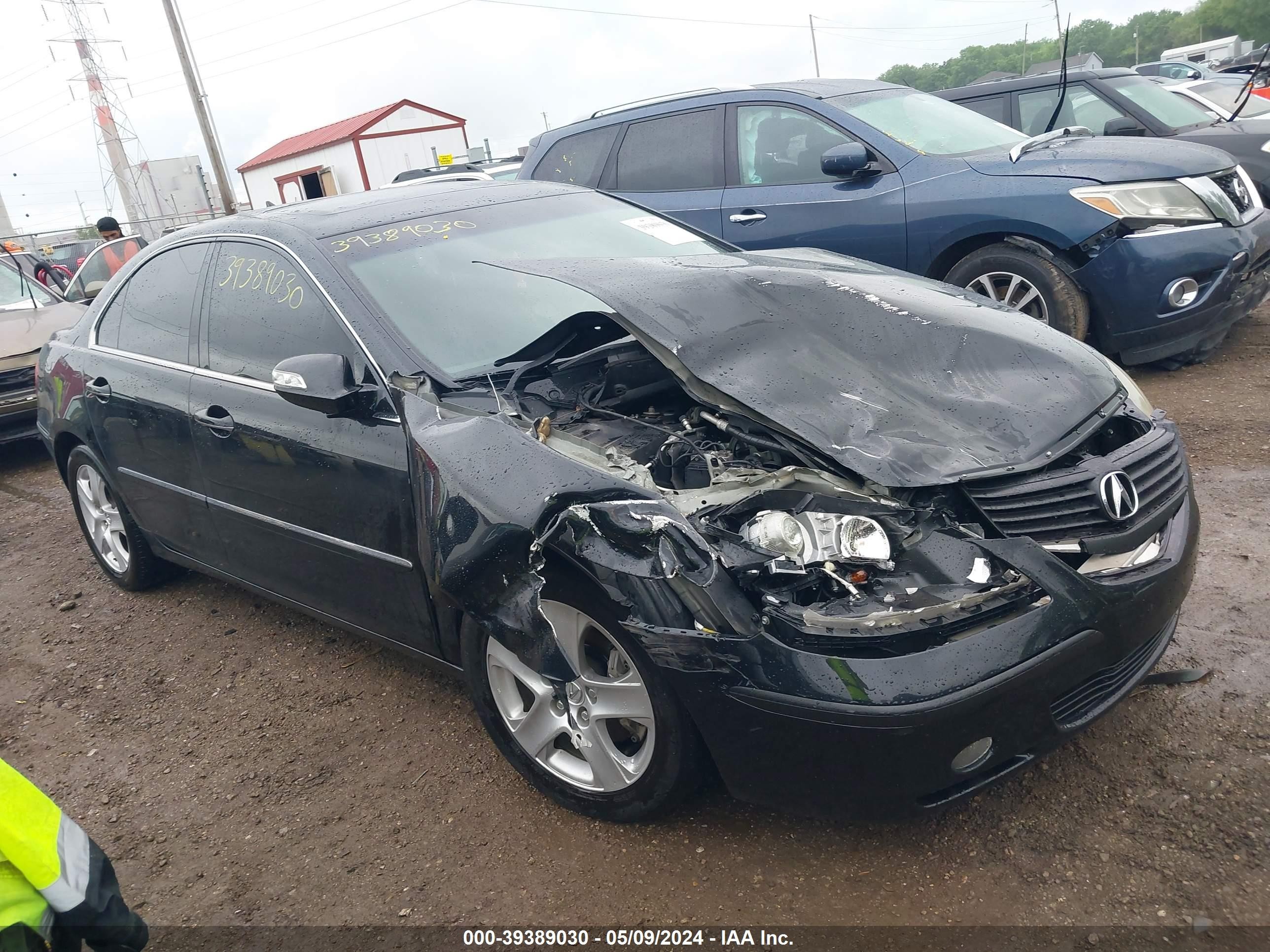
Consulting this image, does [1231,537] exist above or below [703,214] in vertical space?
below

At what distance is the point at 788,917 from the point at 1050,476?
121 cm

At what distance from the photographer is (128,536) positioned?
4402 mm

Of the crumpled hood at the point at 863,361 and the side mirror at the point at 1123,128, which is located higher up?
the crumpled hood at the point at 863,361

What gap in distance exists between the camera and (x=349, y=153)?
35.1 m

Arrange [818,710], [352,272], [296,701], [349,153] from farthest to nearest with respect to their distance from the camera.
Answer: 1. [349,153]
2. [296,701]
3. [352,272]
4. [818,710]

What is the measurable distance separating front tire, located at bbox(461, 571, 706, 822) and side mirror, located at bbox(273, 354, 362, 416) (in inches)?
31.0

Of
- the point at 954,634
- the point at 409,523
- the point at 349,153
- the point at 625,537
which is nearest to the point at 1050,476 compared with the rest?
the point at 954,634

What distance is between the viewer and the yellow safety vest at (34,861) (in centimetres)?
156

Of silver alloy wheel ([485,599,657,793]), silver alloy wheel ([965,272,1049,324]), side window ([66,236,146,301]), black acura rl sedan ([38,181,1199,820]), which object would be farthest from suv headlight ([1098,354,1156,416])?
side window ([66,236,146,301])

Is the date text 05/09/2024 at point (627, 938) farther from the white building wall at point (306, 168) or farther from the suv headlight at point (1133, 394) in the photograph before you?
the white building wall at point (306, 168)

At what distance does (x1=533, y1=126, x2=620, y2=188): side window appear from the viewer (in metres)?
6.82

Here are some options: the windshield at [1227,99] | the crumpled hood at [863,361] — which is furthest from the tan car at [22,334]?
the windshield at [1227,99]

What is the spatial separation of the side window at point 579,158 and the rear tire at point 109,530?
3620mm

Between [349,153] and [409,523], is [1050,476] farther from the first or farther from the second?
[349,153]
